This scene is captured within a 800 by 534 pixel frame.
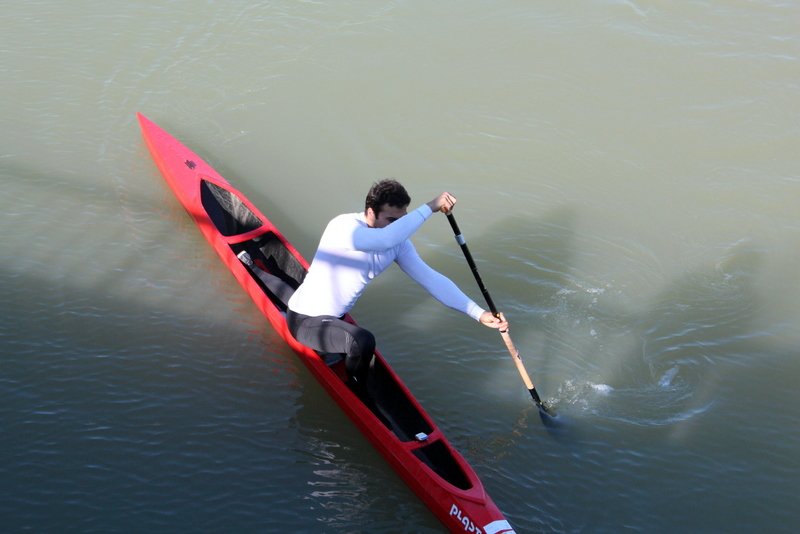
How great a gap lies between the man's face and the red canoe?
50.0 inches

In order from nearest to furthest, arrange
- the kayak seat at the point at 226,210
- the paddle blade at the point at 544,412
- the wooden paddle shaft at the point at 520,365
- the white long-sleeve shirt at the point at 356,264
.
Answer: the white long-sleeve shirt at the point at 356,264
the wooden paddle shaft at the point at 520,365
the paddle blade at the point at 544,412
the kayak seat at the point at 226,210

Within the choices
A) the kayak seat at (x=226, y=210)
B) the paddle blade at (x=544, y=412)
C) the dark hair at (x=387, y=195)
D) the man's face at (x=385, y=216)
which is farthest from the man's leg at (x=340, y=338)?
the kayak seat at (x=226, y=210)

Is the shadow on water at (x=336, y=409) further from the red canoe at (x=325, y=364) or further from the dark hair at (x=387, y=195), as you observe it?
the dark hair at (x=387, y=195)

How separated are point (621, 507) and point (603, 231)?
363cm

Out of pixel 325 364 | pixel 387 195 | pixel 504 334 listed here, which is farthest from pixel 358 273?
pixel 504 334

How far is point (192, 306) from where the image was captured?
8078mm

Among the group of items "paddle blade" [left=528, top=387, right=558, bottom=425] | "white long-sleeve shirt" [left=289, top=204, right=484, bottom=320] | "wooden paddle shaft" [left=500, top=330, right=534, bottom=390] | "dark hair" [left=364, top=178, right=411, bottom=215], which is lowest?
"paddle blade" [left=528, top=387, right=558, bottom=425]

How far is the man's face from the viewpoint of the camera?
6148 millimetres

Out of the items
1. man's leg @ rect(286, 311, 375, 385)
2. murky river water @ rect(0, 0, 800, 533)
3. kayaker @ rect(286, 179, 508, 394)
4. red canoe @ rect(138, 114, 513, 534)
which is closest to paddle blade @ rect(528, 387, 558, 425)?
murky river water @ rect(0, 0, 800, 533)

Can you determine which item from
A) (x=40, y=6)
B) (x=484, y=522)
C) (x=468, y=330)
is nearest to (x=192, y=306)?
(x=468, y=330)

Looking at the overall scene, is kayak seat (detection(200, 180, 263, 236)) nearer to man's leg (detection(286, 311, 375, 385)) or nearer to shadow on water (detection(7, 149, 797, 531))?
shadow on water (detection(7, 149, 797, 531))

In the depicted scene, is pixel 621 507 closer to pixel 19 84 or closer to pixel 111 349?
pixel 111 349

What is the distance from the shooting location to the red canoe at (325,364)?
6137 mm

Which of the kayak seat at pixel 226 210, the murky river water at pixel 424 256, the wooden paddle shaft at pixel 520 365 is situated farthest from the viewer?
the kayak seat at pixel 226 210
